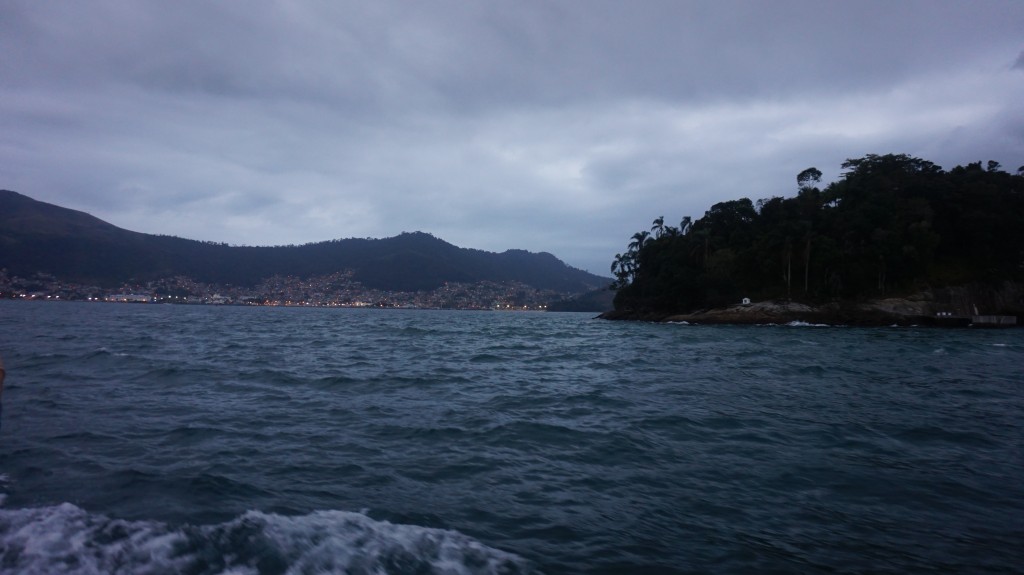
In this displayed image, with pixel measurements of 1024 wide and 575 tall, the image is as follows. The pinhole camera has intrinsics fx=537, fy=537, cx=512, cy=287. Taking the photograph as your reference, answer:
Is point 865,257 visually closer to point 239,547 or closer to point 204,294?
point 239,547

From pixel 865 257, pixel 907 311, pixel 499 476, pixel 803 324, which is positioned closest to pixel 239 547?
pixel 499 476

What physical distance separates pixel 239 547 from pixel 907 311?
7526 centimetres

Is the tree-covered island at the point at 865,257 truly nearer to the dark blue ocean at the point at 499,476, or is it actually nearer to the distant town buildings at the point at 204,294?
the dark blue ocean at the point at 499,476

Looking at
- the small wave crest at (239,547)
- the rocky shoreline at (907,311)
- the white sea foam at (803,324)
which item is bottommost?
the small wave crest at (239,547)

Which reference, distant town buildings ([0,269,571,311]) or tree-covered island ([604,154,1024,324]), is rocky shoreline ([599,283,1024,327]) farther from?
distant town buildings ([0,269,571,311])

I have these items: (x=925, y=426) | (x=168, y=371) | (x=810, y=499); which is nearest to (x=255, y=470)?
(x=810, y=499)

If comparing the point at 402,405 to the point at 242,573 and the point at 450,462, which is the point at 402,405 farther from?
the point at 242,573

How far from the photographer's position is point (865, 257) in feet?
228

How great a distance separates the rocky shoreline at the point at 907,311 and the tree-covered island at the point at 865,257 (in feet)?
0.42

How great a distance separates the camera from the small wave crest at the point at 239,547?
459 cm

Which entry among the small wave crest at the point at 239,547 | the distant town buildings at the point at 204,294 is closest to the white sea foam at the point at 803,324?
the small wave crest at the point at 239,547

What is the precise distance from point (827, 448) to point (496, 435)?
5286mm

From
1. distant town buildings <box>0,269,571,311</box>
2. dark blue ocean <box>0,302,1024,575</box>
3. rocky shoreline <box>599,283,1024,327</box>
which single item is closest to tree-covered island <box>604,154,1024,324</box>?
rocky shoreline <box>599,283,1024,327</box>

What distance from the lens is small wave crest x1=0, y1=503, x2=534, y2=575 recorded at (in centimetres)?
459
